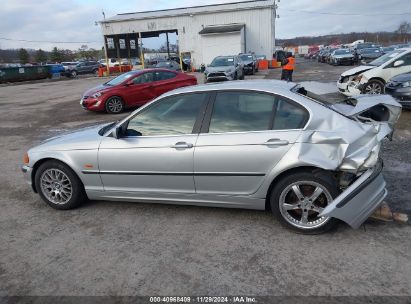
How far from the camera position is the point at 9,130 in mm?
10812

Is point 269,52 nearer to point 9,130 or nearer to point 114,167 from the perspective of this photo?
point 9,130

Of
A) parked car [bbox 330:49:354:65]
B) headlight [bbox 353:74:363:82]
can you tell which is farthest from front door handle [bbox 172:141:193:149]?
parked car [bbox 330:49:354:65]

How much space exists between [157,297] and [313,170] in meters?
1.91

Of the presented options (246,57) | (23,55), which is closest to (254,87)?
(246,57)

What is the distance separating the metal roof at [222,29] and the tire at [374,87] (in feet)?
91.2

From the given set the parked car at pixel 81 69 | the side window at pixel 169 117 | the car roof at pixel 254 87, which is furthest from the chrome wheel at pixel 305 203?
the parked car at pixel 81 69

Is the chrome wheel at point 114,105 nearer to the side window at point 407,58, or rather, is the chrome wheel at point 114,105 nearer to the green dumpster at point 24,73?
the side window at point 407,58

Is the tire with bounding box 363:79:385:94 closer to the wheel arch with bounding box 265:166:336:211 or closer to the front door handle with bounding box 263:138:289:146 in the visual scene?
the wheel arch with bounding box 265:166:336:211

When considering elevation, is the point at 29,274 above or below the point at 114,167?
below

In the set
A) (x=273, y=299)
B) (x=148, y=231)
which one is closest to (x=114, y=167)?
(x=148, y=231)

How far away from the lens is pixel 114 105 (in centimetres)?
1231

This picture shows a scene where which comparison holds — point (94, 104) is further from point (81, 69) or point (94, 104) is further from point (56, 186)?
point (81, 69)

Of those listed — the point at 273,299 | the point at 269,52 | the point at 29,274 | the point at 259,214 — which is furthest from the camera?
the point at 269,52

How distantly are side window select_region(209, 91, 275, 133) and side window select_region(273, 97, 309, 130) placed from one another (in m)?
0.07
